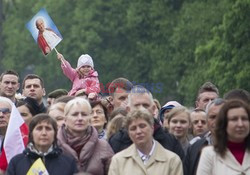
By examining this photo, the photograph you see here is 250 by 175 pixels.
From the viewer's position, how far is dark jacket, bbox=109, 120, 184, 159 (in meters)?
14.7

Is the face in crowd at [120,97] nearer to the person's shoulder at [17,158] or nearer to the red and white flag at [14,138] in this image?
the red and white flag at [14,138]

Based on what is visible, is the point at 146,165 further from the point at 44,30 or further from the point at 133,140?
the point at 44,30

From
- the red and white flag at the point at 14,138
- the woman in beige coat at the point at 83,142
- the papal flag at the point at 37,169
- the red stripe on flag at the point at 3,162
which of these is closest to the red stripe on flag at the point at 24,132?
the red and white flag at the point at 14,138

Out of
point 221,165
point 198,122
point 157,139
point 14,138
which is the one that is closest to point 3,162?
point 14,138

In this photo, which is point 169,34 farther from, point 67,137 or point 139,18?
point 67,137

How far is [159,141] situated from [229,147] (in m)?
1.69

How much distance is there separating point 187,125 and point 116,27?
5446cm

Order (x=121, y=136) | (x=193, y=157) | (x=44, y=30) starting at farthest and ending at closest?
1. (x=44, y=30)
2. (x=121, y=136)
3. (x=193, y=157)

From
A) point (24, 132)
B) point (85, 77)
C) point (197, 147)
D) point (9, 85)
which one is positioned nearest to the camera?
point (197, 147)

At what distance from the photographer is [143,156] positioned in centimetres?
1397

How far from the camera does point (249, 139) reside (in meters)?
13.1

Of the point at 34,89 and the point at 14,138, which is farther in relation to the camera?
the point at 34,89

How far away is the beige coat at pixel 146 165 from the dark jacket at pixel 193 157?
0.49 m

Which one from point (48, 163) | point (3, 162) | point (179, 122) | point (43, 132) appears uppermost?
point (179, 122)
